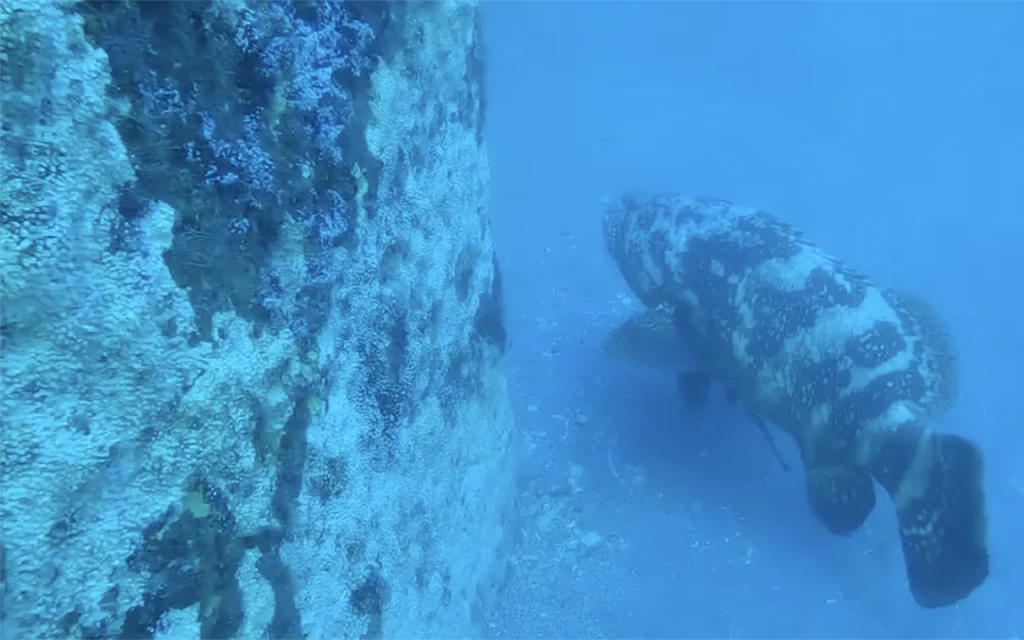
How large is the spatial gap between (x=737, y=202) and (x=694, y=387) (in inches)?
394

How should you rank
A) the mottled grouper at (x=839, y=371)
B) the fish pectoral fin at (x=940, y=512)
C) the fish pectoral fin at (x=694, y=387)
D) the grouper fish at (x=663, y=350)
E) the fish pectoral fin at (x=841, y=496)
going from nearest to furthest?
the fish pectoral fin at (x=940, y=512) → the mottled grouper at (x=839, y=371) → the fish pectoral fin at (x=841, y=496) → the grouper fish at (x=663, y=350) → the fish pectoral fin at (x=694, y=387)

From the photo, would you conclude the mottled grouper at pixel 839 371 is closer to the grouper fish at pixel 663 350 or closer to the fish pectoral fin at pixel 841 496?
the fish pectoral fin at pixel 841 496

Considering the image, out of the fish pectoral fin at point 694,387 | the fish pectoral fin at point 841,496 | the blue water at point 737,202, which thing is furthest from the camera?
the fish pectoral fin at point 694,387

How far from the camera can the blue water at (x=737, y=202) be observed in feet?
18.1

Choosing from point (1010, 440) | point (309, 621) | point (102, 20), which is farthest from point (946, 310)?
point (102, 20)

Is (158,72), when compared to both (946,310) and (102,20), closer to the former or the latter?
(102,20)

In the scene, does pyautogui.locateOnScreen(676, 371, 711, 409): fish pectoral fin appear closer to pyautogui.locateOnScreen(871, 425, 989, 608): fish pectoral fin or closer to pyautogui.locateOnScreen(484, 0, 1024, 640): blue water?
pyautogui.locateOnScreen(484, 0, 1024, 640): blue water

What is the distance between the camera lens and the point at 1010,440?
26.5ft

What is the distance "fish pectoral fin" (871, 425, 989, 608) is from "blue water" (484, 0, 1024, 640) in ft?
4.31

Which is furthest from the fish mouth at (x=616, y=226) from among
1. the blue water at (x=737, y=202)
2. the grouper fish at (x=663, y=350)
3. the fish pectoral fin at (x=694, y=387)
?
the fish pectoral fin at (x=694, y=387)

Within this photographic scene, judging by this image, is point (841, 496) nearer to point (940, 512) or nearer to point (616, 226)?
point (940, 512)

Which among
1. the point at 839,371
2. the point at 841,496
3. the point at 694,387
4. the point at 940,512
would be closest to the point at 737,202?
the point at 694,387

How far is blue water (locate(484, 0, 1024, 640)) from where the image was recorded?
18.1ft

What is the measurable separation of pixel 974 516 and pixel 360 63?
4.23 meters
